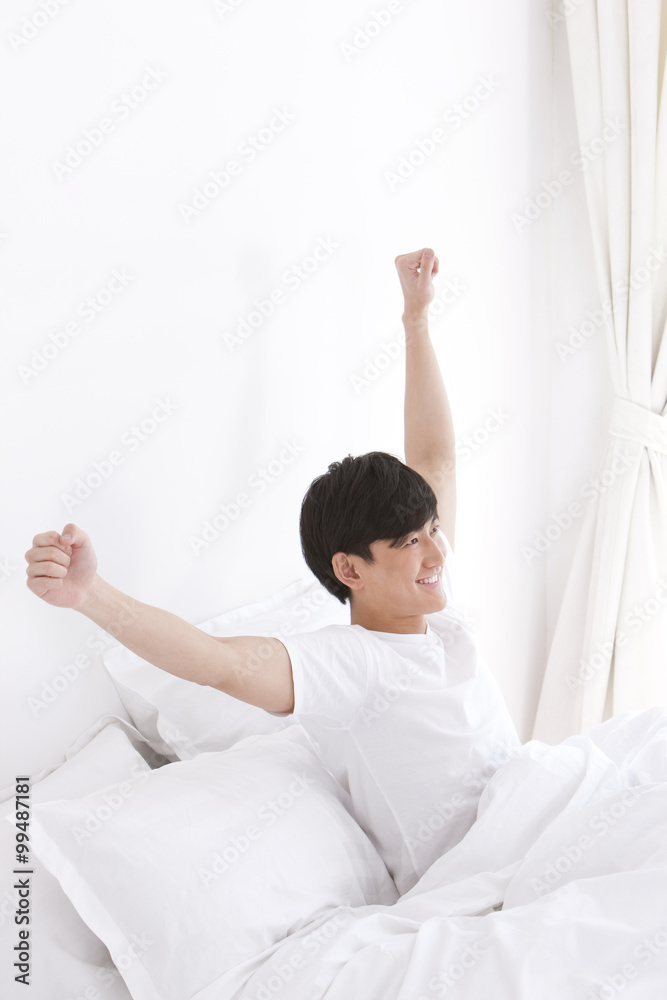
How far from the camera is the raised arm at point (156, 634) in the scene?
0.88 meters

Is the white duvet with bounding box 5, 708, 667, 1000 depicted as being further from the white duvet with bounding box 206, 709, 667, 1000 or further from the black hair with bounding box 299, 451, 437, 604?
the black hair with bounding box 299, 451, 437, 604

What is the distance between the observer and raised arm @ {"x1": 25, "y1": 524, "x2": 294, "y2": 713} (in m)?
0.88

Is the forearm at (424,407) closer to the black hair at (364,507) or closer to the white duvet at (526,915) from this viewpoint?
the black hair at (364,507)

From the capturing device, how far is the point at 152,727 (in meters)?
1.30

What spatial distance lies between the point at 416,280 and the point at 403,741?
956 millimetres

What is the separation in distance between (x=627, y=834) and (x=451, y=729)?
0.29 meters

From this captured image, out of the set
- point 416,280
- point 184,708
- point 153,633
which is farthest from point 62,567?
point 416,280

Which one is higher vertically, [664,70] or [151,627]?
[664,70]

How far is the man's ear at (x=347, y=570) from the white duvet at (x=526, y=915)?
0.34 meters

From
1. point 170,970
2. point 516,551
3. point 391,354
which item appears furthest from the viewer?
point 516,551

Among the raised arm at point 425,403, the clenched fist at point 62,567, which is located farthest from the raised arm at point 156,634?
the raised arm at point 425,403

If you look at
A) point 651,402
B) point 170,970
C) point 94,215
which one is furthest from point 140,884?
point 651,402

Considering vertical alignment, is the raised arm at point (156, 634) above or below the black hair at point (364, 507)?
below

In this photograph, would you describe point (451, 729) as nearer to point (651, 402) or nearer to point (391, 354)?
point (391, 354)
